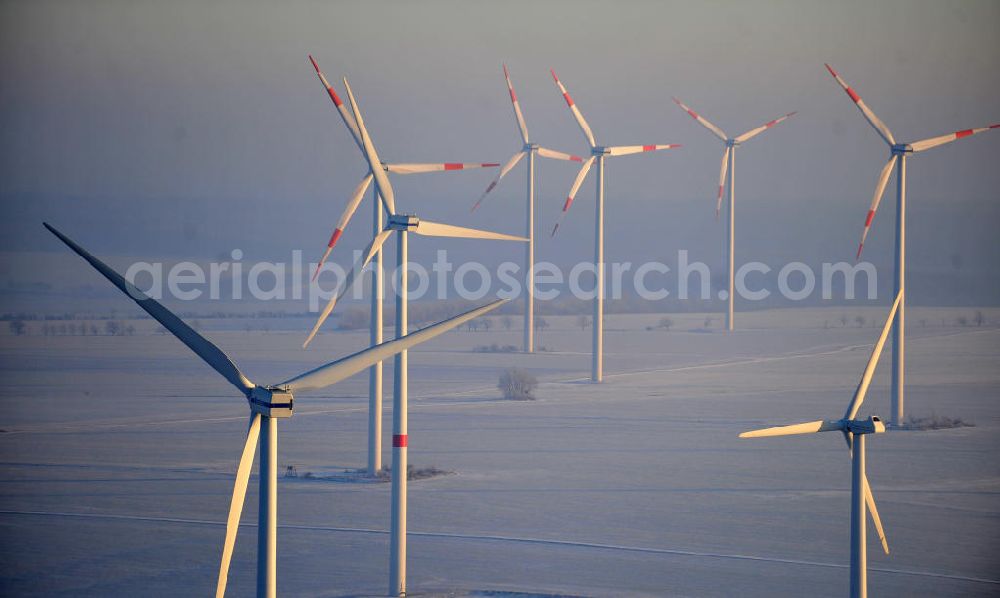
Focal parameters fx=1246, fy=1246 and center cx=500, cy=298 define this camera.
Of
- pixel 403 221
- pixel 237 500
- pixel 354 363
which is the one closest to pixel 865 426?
pixel 354 363

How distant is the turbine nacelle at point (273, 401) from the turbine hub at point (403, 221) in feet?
38.1

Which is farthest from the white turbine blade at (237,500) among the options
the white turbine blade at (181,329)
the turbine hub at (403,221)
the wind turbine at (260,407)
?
the turbine hub at (403,221)

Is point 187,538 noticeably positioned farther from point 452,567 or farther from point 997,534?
point 997,534

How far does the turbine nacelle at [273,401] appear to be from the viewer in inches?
797

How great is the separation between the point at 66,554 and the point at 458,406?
38355 millimetres

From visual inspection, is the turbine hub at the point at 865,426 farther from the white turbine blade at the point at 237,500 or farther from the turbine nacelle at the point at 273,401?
the white turbine blade at the point at 237,500

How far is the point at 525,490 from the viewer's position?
4269 centimetres

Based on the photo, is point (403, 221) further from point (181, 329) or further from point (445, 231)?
point (181, 329)

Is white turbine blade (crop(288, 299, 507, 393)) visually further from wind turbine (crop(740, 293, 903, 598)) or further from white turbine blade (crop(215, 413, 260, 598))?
wind turbine (crop(740, 293, 903, 598))

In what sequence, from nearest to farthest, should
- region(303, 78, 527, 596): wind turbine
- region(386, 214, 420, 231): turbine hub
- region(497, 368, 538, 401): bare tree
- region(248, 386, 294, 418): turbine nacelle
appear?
1. region(248, 386, 294, 418): turbine nacelle
2. region(303, 78, 527, 596): wind turbine
3. region(386, 214, 420, 231): turbine hub
4. region(497, 368, 538, 401): bare tree

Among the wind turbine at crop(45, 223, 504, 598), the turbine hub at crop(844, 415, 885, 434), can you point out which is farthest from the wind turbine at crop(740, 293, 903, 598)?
the wind turbine at crop(45, 223, 504, 598)

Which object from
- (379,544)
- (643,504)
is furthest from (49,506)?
(643,504)

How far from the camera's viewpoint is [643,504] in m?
40.0

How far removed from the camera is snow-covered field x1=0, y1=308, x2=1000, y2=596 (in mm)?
30312
